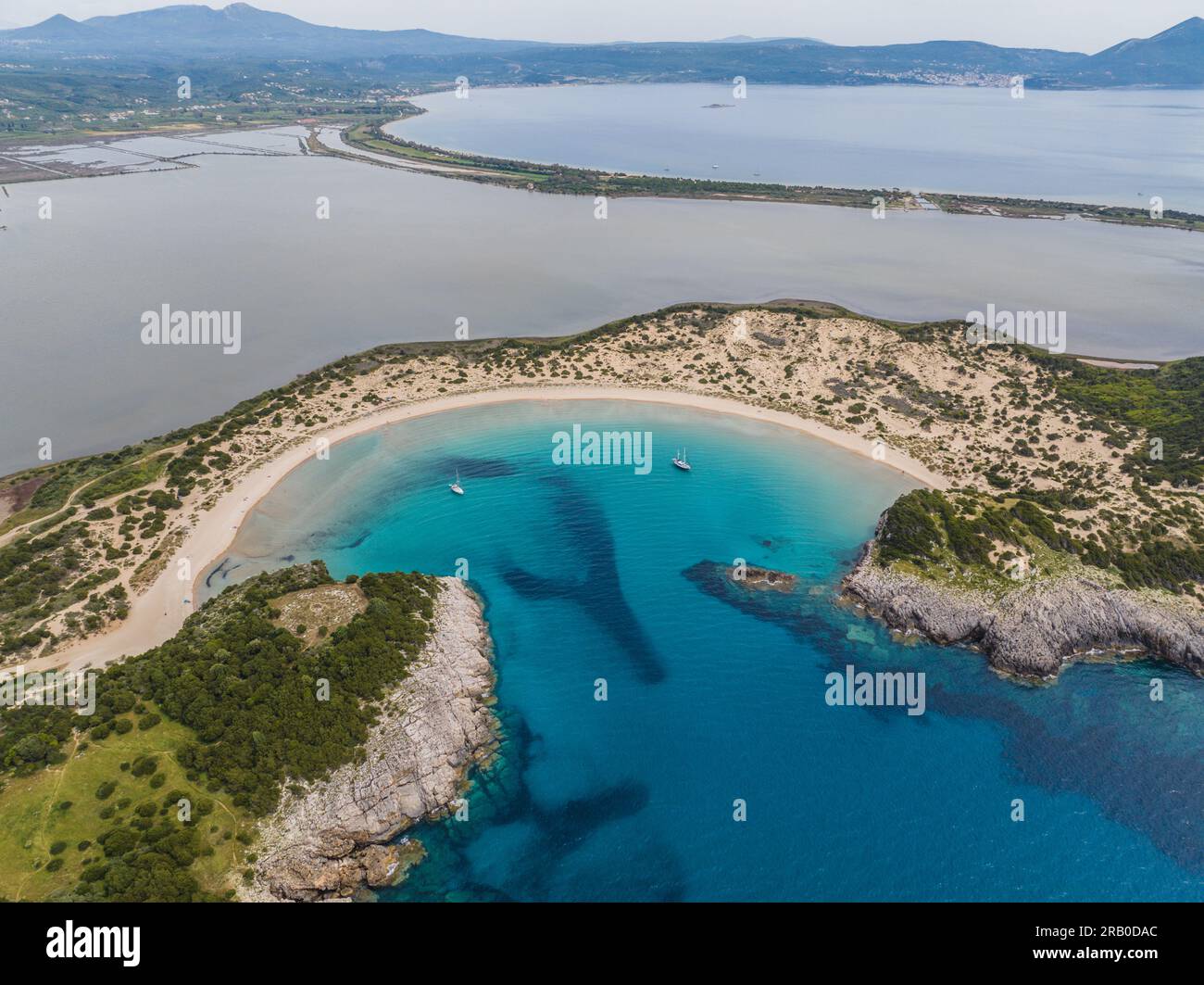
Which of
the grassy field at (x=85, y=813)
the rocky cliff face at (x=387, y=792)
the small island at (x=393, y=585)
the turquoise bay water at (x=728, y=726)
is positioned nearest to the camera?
the grassy field at (x=85, y=813)

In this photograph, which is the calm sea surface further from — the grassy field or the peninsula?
the grassy field

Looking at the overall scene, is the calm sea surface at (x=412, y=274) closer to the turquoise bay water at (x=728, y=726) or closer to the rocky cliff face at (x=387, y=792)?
the turquoise bay water at (x=728, y=726)

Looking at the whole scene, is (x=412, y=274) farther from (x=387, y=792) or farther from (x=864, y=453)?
(x=387, y=792)

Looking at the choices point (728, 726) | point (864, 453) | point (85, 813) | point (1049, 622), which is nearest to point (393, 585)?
point (85, 813)

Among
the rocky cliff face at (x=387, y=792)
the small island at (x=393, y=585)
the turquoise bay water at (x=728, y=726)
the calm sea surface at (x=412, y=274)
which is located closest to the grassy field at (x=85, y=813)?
the small island at (x=393, y=585)

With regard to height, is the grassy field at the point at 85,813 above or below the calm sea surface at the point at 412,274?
below

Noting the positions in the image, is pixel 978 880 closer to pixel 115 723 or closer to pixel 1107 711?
pixel 1107 711

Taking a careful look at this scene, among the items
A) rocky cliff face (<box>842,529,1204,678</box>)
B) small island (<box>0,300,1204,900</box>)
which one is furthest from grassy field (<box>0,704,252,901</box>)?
rocky cliff face (<box>842,529,1204,678</box>)
